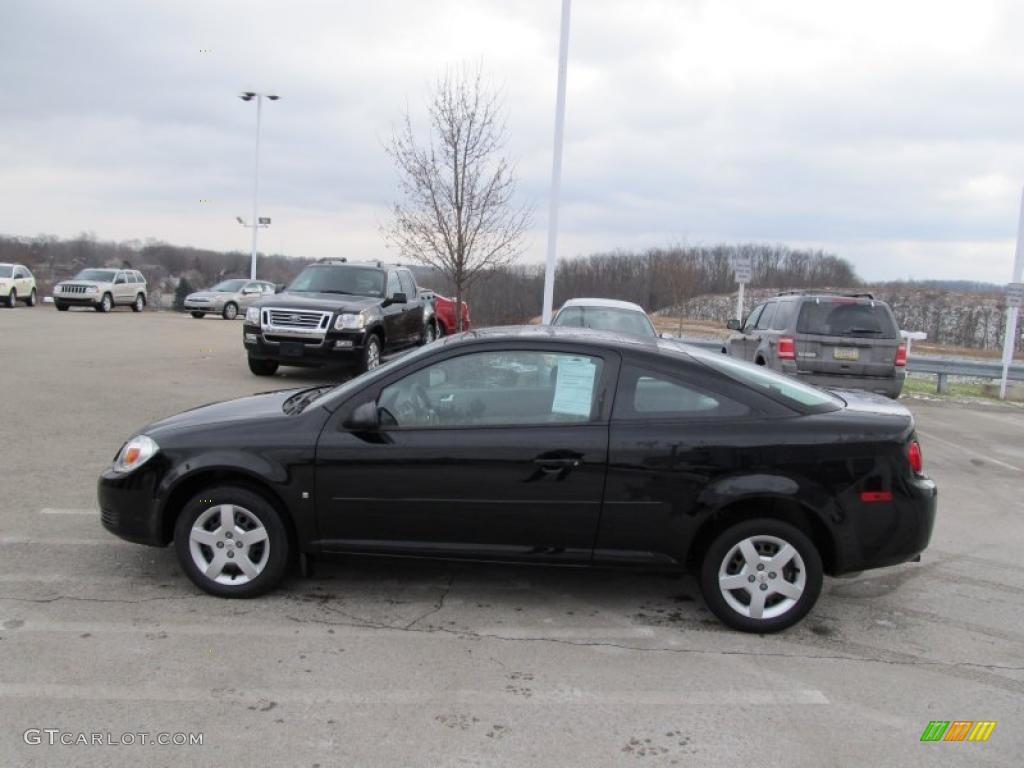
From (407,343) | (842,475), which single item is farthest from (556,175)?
(842,475)

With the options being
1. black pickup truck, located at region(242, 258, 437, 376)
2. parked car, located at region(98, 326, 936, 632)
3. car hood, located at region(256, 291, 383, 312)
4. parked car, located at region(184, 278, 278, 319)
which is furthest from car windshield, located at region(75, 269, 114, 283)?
parked car, located at region(98, 326, 936, 632)

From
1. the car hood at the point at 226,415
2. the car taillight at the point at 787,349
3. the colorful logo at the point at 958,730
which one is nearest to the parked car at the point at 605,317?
the car taillight at the point at 787,349

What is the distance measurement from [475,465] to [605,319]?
23.7 ft

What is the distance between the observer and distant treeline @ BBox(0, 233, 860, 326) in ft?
125

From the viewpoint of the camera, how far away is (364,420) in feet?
13.1

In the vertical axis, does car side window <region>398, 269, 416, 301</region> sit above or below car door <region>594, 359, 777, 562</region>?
above

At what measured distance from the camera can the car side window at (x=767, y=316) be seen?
1155cm

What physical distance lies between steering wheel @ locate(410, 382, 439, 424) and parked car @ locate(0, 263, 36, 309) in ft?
101

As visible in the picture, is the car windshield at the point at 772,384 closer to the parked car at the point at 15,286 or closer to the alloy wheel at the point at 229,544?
the alloy wheel at the point at 229,544

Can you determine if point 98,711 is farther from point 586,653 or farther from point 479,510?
point 586,653

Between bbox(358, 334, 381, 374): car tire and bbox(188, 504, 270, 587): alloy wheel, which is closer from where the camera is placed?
bbox(188, 504, 270, 587): alloy wheel

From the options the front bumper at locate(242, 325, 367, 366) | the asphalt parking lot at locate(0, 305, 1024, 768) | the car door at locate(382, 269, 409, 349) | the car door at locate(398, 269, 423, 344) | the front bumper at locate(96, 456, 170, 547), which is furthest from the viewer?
the car door at locate(398, 269, 423, 344)

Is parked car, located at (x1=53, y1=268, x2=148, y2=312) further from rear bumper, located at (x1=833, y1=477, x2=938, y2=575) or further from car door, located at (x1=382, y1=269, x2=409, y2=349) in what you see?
rear bumper, located at (x1=833, y1=477, x2=938, y2=575)

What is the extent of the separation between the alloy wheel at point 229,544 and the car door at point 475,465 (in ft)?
1.27
